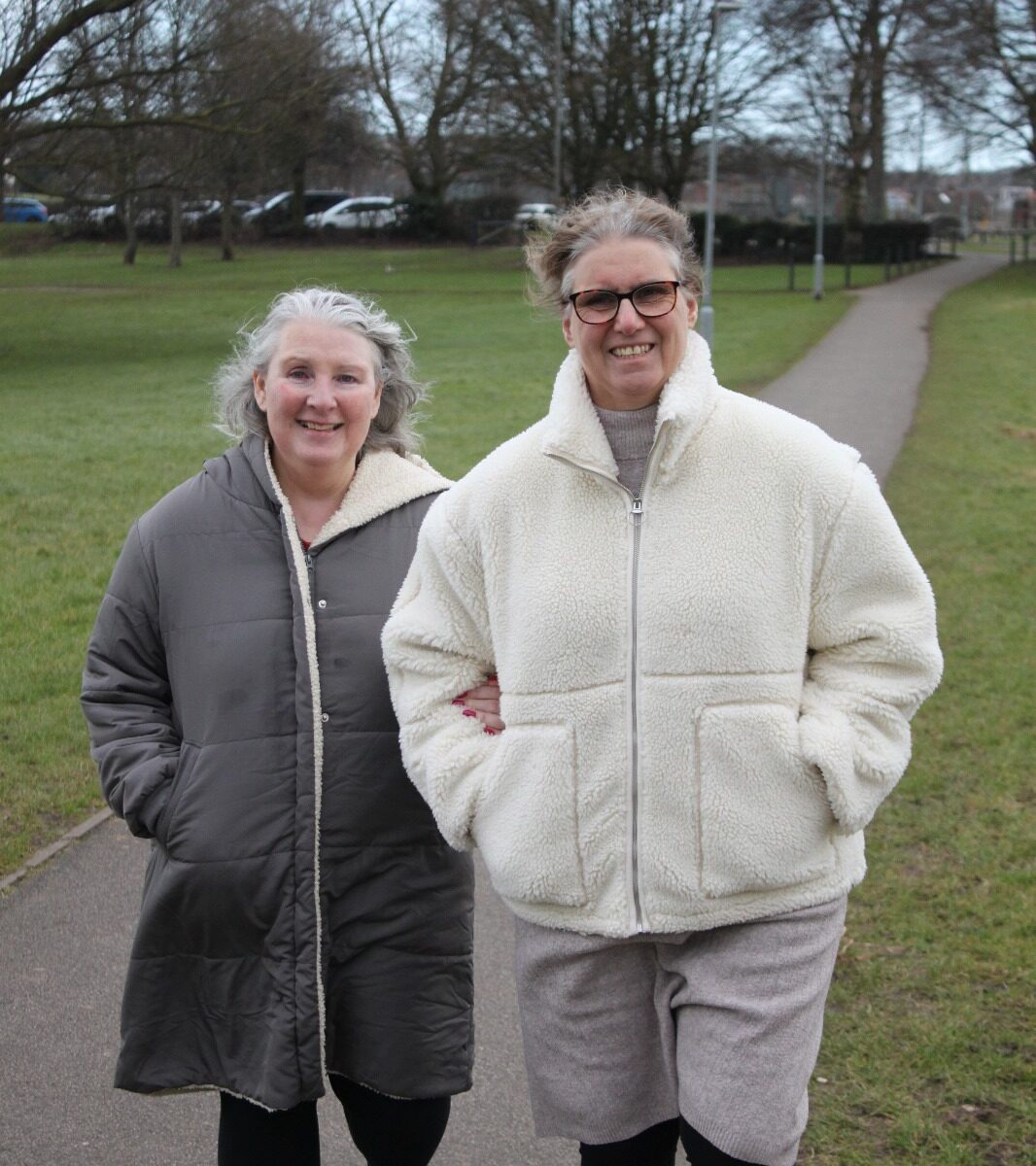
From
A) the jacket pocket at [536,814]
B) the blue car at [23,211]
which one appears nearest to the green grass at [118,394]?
the blue car at [23,211]

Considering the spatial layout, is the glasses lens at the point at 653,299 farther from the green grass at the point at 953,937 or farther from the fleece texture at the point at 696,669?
the green grass at the point at 953,937

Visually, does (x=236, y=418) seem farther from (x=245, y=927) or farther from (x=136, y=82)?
(x=136, y=82)

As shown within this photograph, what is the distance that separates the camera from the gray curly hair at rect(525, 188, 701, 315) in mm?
2547

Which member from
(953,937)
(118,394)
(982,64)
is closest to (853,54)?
(982,64)

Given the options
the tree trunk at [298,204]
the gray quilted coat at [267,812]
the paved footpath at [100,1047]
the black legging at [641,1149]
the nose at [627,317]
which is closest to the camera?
the nose at [627,317]

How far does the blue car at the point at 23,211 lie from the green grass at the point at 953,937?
19.7 meters

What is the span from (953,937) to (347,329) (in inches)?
107

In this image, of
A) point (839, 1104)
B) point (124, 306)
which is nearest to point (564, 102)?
point (124, 306)

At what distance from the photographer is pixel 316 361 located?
285cm

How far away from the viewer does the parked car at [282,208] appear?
57.0 metres

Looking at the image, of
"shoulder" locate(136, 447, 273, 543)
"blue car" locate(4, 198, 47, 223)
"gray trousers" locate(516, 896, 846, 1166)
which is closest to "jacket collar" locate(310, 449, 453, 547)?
"shoulder" locate(136, 447, 273, 543)

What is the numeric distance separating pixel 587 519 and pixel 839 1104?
1.85 metres

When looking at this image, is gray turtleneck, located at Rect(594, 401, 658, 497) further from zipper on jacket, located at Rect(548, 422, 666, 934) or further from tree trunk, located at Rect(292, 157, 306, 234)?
tree trunk, located at Rect(292, 157, 306, 234)

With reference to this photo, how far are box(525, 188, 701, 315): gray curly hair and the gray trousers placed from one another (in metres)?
1.04
